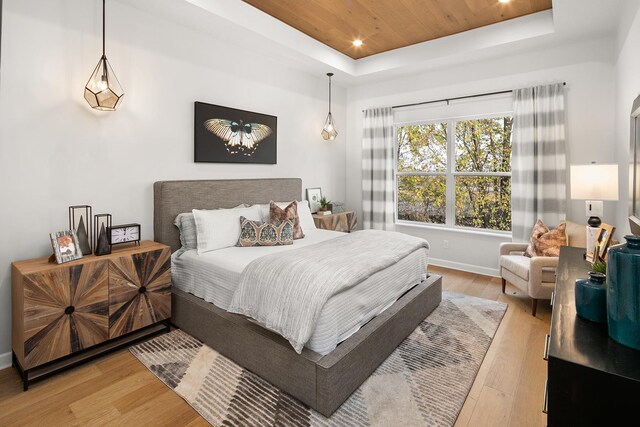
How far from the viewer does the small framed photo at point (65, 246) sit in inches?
91.0

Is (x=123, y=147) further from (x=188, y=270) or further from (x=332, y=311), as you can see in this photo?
(x=332, y=311)

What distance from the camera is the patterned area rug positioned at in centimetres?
190

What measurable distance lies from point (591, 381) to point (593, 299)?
398mm

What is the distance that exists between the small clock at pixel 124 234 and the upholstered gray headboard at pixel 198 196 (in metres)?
0.32

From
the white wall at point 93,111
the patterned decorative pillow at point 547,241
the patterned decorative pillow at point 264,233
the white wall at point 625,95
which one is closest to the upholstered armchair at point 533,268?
the patterned decorative pillow at point 547,241

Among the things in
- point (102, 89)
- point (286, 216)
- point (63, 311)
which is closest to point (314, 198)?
point (286, 216)

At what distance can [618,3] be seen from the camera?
113 inches

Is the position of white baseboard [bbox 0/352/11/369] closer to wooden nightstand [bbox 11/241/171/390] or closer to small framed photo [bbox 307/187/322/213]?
wooden nightstand [bbox 11/241/171/390]

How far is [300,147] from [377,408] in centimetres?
352

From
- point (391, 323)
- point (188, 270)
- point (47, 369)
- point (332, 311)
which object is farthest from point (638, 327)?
point (47, 369)

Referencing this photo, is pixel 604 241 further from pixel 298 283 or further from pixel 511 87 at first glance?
pixel 511 87

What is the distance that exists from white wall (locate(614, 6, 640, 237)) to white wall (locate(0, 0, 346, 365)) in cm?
344

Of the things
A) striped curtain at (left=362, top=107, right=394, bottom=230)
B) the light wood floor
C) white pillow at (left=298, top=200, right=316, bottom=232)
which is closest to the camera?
the light wood floor

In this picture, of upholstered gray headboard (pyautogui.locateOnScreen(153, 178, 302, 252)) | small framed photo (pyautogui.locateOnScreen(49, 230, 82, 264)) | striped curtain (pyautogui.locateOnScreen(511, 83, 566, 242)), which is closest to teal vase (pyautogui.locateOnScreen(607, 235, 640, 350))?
small framed photo (pyautogui.locateOnScreen(49, 230, 82, 264))
